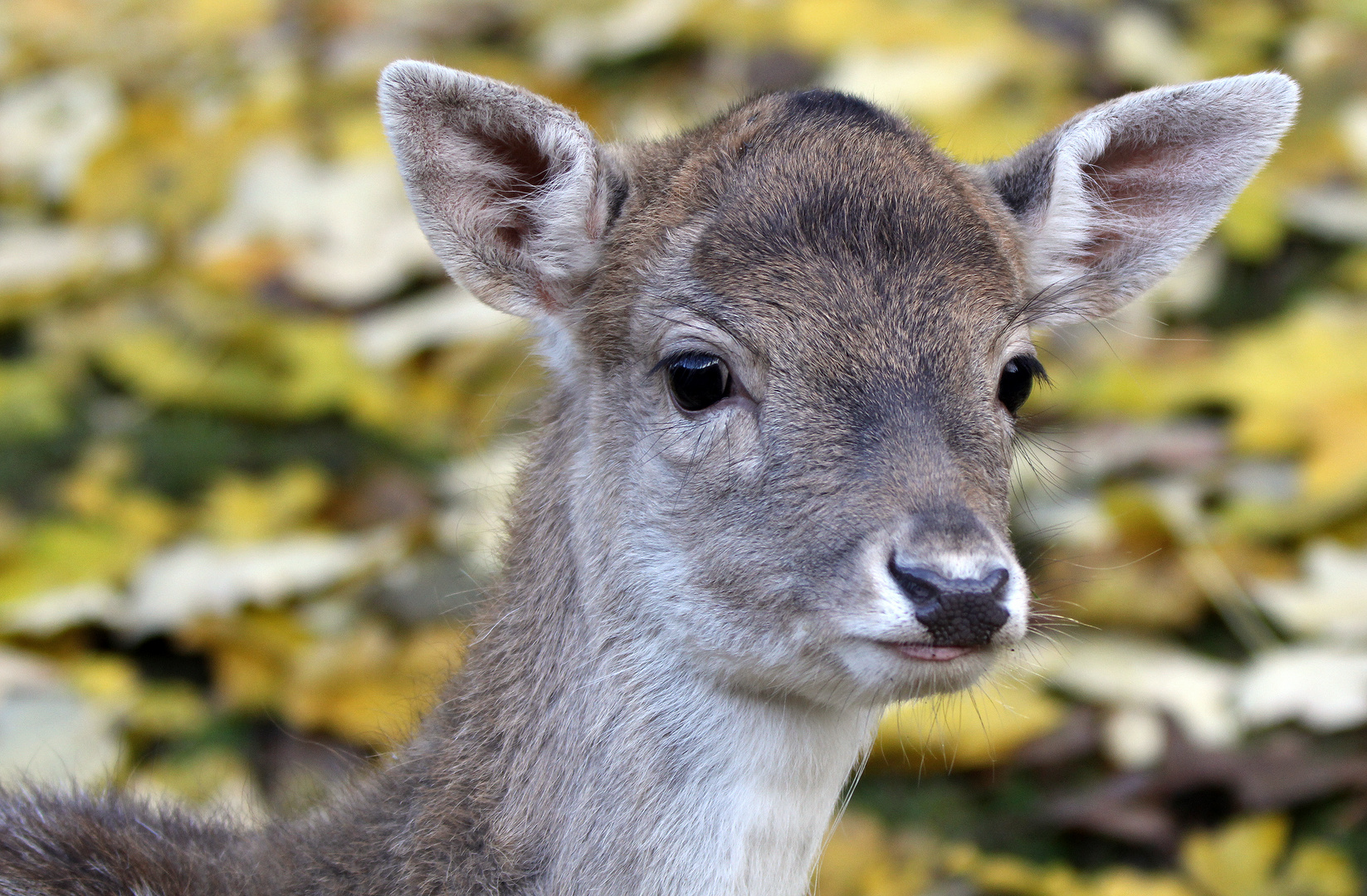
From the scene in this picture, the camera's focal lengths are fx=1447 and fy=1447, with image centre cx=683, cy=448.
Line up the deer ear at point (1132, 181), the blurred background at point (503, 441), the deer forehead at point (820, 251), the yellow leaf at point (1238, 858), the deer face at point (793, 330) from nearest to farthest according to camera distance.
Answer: the deer face at point (793, 330), the deer forehead at point (820, 251), the deer ear at point (1132, 181), the yellow leaf at point (1238, 858), the blurred background at point (503, 441)

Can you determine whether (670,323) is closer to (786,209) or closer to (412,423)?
(786,209)

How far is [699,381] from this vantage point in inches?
132

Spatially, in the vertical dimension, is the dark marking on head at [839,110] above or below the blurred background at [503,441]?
above

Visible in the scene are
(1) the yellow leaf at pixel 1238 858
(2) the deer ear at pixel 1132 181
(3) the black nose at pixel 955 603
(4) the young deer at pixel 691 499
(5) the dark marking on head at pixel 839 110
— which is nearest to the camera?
(3) the black nose at pixel 955 603

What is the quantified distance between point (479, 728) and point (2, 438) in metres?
4.00

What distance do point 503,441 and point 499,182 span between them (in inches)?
97.4

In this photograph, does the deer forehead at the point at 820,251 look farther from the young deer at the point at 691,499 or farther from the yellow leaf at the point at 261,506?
the yellow leaf at the point at 261,506

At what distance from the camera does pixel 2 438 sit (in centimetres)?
648

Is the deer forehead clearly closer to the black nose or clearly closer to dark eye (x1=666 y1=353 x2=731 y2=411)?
dark eye (x1=666 y1=353 x2=731 y2=411)

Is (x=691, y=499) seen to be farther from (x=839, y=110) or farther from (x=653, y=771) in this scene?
(x=839, y=110)

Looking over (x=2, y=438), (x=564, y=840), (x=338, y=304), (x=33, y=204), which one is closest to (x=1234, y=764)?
(x=564, y=840)

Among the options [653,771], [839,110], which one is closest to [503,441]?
[839,110]

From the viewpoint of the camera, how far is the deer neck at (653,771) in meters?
3.25

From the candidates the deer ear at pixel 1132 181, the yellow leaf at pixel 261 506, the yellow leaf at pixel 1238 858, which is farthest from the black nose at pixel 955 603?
the yellow leaf at pixel 261 506
